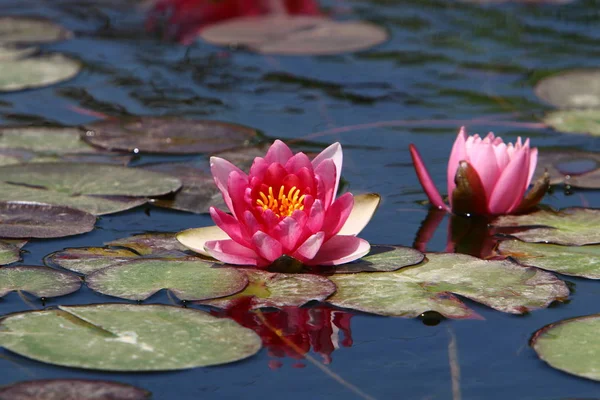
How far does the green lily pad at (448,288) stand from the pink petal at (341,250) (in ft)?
0.17

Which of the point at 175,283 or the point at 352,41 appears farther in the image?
the point at 352,41

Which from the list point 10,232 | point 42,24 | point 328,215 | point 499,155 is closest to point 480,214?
point 499,155

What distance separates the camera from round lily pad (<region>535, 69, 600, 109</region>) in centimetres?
404

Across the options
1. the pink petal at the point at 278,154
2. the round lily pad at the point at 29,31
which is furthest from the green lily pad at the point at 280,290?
the round lily pad at the point at 29,31

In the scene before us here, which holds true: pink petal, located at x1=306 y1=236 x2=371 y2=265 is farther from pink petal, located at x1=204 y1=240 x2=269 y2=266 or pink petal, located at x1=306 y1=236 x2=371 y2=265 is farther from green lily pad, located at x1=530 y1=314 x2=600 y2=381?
green lily pad, located at x1=530 y1=314 x2=600 y2=381

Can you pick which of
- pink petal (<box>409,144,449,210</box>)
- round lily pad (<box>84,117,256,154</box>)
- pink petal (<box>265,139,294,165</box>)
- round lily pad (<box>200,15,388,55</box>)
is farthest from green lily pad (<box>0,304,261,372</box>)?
round lily pad (<box>200,15,388,55</box>)

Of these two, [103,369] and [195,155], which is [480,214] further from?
[103,369]

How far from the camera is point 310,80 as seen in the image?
4.41 meters

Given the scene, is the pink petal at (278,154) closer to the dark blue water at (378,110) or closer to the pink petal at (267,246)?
the pink petal at (267,246)

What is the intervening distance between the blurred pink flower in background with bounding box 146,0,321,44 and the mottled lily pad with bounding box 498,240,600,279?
3128 mm

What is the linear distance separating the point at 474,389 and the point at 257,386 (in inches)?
16.2

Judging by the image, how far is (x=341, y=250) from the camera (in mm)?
2453

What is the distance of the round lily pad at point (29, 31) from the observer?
4969mm

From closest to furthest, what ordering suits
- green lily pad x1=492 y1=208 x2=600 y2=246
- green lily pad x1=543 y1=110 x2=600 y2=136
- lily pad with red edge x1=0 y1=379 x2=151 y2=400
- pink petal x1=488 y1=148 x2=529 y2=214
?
lily pad with red edge x1=0 y1=379 x2=151 y2=400 → green lily pad x1=492 y1=208 x2=600 y2=246 → pink petal x1=488 y1=148 x2=529 y2=214 → green lily pad x1=543 y1=110 x2=600 y2=136
